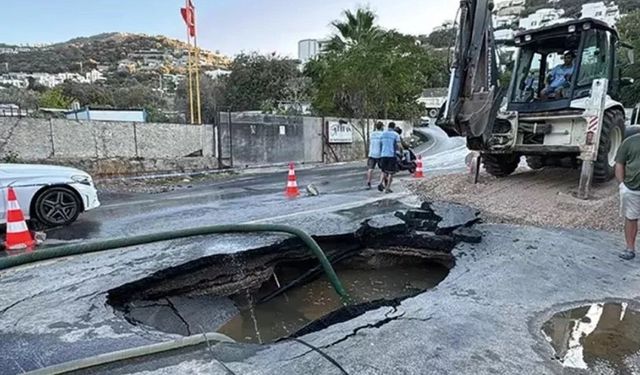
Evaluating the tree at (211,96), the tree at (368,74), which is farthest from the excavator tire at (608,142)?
the tree at (211,96)

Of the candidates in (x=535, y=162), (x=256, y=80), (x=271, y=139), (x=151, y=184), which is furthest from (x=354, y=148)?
(x=535, y=162)

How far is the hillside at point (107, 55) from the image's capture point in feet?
151

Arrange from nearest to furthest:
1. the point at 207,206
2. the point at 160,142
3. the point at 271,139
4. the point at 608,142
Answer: the point at 608,142 → the point at 207,206 → the point at 160,142 → the point at 271,139

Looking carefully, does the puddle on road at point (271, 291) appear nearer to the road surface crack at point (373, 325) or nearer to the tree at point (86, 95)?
the road surface crack at point (373, 325)

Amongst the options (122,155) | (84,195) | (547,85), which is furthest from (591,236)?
(122,155)

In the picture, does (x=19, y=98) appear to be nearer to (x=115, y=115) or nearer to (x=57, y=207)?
(x=115, y=115)

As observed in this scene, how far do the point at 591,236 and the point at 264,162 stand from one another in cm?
1332

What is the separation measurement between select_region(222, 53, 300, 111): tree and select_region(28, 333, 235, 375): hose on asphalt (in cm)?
2607

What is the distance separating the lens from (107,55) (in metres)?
55.0

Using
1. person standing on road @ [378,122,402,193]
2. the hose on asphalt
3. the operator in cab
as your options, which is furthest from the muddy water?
the operator in cab

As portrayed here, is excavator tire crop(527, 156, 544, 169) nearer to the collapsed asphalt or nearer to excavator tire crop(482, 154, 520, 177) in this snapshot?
excavator tire crop(482, 154, 520, 177)

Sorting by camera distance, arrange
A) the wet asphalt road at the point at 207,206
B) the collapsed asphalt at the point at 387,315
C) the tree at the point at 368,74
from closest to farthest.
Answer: the collapsed asphalt at the point at 387,315 < the wet asphalt road at the point at 207,206 < the tree at the point at 368,74

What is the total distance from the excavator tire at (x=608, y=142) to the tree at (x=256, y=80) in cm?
2245

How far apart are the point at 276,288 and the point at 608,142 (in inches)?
266
